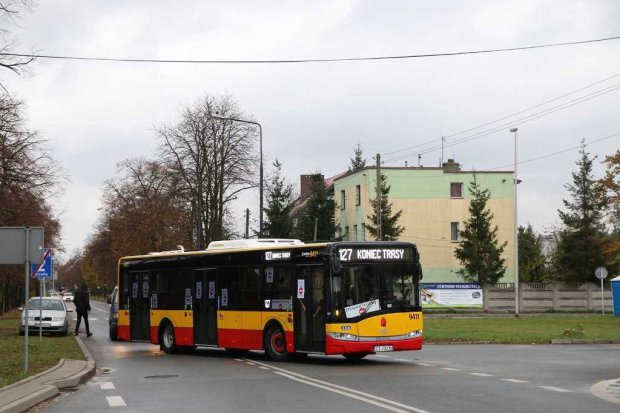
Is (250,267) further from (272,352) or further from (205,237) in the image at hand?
(205,237)

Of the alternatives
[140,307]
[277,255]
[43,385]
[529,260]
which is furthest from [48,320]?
[529,260]

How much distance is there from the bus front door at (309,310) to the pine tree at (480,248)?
47.4 metres

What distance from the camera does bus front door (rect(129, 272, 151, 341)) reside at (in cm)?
2584

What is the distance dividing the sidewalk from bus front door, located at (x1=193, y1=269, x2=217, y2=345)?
462 cm

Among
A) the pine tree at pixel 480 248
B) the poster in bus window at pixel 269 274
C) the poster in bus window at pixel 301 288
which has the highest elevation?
the pine tree at pixel 480 248

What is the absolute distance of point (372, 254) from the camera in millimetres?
19375

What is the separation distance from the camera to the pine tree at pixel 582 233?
2756 inches

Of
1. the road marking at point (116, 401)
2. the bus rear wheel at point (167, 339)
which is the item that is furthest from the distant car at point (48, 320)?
the road marking at point (116, 401)

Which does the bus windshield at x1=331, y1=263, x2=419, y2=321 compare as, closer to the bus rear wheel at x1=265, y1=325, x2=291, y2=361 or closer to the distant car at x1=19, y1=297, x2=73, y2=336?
the bus rear wheel at x1=265, y1=325, x2=291, y2=361

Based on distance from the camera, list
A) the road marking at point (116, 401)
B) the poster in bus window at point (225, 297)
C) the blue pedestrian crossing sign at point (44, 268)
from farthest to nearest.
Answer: the blue pedestrian crossing sign at point (44, 268)
the poster in bus window at point (225, 297)
the road marking at point (116, 401)

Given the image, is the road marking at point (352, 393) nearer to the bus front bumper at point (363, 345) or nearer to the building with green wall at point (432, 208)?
the bus front bumper at point (363, 345)

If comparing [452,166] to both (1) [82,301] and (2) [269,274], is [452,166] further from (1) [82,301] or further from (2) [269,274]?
(2) [269,274]

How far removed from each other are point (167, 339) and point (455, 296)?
35.4 meters

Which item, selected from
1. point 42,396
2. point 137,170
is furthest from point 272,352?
point 137,170
